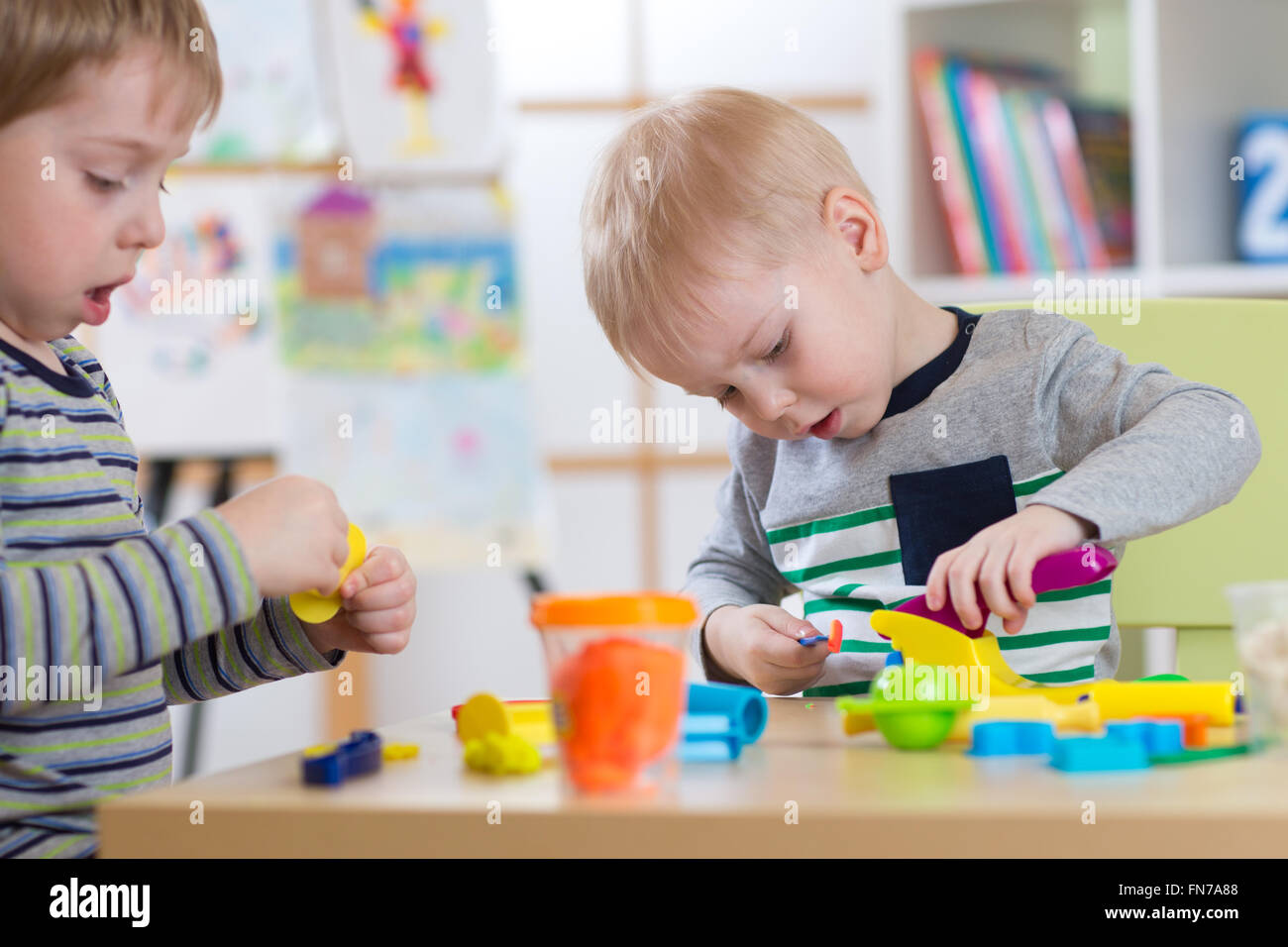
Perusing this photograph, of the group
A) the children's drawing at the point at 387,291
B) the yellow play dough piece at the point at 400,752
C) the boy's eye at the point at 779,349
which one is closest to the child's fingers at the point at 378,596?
the yellow play dough piece at the point at 400,752

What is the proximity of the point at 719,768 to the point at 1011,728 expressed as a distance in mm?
133

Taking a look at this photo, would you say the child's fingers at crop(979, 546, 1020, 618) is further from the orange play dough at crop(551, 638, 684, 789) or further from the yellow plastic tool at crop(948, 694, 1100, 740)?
the orange play dough at crop(551, 638, 684, 789)

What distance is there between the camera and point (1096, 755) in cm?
52

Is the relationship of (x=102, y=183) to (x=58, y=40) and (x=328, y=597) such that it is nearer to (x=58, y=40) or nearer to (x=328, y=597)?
(x=58, y=40)

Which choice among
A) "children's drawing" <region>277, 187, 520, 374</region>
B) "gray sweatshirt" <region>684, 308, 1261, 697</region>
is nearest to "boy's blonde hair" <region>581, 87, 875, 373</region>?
"gray sweatshirt" <region>684, 308, 1261, 697</region>

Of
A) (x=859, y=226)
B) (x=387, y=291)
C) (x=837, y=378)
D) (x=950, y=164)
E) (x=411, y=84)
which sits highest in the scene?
(x=411, y=84)

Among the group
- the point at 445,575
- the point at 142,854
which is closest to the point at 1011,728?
the point at 142,854

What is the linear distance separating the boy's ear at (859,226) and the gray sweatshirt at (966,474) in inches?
4.1

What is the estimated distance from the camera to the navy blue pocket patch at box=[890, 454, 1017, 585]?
3.28ft

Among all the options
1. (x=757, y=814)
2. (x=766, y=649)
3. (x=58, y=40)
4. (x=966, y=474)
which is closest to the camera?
(x=757, y=814)

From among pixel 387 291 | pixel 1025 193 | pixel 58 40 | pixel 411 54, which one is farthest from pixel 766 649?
pixel 411 54

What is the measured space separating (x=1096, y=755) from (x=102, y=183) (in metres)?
0.60

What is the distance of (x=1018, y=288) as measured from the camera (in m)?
2.01

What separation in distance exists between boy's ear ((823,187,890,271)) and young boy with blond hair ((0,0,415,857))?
1.51 ft
